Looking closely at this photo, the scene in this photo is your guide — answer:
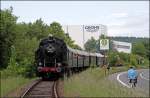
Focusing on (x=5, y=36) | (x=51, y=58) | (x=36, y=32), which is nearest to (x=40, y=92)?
(x=51, y=58)

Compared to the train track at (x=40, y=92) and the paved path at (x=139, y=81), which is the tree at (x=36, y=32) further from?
the train track at (x=40, y=92)

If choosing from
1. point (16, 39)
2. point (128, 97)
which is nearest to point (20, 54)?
point (16, 39)

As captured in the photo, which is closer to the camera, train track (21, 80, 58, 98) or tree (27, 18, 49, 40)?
train track (21, 80, 58, 98)

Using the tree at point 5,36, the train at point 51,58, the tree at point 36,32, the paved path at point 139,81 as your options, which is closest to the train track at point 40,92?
the paved path at point 139,81

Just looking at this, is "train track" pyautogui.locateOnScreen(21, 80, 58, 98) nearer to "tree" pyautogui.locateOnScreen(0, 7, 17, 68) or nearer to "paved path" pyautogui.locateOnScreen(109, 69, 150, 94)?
"paved path" pyautogui.locateOnScreen(109, 69, 150, 94)

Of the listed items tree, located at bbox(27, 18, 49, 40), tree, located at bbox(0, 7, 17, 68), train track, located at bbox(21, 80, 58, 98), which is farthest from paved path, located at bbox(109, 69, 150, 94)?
tree, located at bbox(27, 18, 49, 40)

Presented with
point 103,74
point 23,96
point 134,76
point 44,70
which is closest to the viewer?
point 23,96

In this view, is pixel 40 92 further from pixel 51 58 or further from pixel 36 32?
pixel 36 32

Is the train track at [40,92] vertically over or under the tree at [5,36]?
under

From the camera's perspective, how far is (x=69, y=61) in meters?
38.8

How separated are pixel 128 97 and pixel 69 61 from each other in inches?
723

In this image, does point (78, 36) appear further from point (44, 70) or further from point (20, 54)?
point (44, 70)

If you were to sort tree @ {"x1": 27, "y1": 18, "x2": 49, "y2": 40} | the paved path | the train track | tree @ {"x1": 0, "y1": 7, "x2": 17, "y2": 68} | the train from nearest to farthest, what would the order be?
the train track → the paved path → the train → tree @ {"x1": 0, "y1": 7, "x2": 17, "y2": 68} → tree @ {"x1": 27, "y1": 18, "x2": 49, "y2": 40}

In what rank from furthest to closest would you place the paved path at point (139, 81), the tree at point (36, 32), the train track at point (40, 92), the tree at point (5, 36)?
the tree at point (36, 32)
the tree at point (5, 36)
the paved path at point (139, 81)
the train track at point (40, 92)
